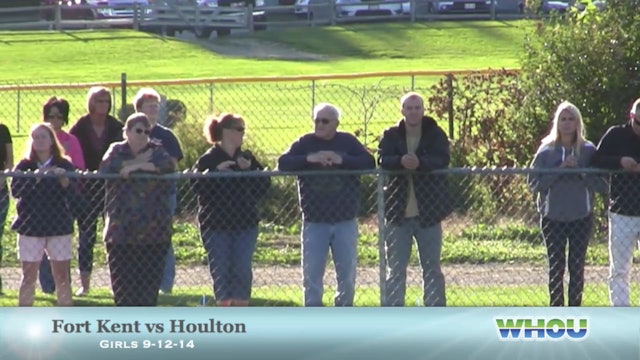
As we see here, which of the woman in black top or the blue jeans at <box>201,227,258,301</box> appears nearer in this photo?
the blue jeans at <box>201,227,258,301</box>

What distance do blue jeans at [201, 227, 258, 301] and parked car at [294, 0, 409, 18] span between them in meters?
38.2

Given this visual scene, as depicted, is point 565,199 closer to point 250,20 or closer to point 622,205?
point 622,205

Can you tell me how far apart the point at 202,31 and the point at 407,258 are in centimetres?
3560

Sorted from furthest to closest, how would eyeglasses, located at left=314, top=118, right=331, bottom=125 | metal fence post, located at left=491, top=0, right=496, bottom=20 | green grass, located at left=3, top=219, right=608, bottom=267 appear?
metal fence post, located at left=491, top=0, right=496, bottom=20 < green grass, located at left=3, top=219, right=608, bottom=267 < eyeglasses, located at left=314, top=118, right=331, bottom=125

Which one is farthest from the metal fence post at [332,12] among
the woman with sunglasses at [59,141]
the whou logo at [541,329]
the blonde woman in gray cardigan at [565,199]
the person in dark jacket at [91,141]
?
the whou logo at [541,329]

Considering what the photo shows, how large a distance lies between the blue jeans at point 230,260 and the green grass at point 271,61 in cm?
2473

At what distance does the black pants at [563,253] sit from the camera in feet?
36.4

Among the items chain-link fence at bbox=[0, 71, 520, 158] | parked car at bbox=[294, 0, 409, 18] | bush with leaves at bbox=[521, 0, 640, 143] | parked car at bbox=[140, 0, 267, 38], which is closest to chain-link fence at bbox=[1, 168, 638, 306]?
bush with leaves at bbox=[521, 0, 640, 143]

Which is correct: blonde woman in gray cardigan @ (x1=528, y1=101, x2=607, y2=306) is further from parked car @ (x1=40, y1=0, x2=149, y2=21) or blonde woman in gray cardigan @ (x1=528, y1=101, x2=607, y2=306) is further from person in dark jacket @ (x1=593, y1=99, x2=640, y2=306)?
parked car @ (x1=40, y1=0, x2=149, y2=21)

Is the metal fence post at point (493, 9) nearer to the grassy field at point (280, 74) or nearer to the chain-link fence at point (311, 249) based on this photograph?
the grassy field at point (280, 74)

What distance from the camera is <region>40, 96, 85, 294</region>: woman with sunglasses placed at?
12.3 metres

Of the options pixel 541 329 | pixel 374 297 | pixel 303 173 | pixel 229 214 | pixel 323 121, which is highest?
pixel 323 121

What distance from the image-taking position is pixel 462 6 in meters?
49.7

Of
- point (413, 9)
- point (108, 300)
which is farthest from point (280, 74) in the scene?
point (108, 300)
